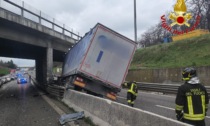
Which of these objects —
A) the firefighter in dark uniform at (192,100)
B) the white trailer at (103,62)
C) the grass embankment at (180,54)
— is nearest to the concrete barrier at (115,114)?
the firefighter in dark uniform at (192,100)

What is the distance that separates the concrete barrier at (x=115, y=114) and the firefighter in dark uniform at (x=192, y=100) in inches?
15.3

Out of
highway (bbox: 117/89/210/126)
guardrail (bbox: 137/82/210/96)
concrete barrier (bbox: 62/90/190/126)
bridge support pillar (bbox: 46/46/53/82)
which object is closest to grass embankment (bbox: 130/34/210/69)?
guardrail (bbox: 137/82/210/96)

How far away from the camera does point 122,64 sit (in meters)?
13.9

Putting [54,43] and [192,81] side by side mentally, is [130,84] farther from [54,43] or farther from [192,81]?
[54,43]

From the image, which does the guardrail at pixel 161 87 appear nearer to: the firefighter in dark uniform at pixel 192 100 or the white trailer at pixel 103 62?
the white trailer at pixel 103 62

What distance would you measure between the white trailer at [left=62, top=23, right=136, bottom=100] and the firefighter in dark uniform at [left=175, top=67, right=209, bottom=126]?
8.76m

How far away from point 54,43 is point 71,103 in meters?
16.4

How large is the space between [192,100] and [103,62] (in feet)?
29.3

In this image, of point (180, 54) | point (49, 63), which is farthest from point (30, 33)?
point (180, 54)

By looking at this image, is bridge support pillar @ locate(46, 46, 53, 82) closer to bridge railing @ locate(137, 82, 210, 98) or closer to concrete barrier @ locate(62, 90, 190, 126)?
bridge railing @ locate(137, 82, 210, 98)

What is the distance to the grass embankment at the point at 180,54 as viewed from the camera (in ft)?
95.4

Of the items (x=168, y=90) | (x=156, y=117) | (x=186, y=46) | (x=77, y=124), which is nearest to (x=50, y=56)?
(x=168, y=90)

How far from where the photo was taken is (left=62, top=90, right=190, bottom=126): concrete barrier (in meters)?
5.13

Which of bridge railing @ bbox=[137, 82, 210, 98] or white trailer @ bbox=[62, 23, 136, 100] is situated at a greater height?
white trailer @ bbox=[62, 23, 136, 100]
